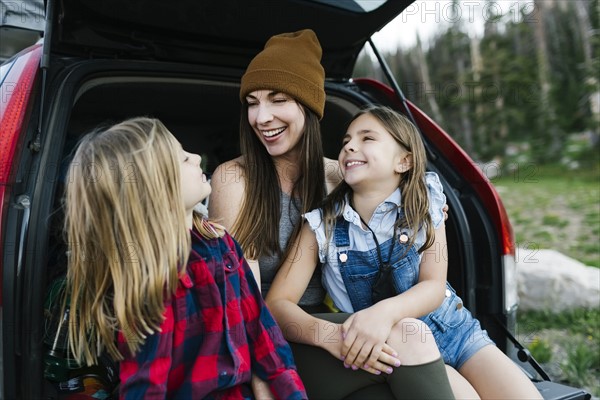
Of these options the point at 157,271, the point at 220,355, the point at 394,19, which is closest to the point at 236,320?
the point at 220,355

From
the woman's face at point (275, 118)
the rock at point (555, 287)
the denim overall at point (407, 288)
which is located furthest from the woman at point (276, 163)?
the rock at point (555, 287)

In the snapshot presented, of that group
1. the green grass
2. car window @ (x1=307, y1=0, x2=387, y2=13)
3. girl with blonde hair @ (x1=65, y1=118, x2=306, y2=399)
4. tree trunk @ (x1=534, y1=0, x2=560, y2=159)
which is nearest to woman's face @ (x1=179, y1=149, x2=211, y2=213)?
girl with blonde hair @ (x1=65, y1=118, x2=306, y2=399)

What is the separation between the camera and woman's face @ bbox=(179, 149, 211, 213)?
4.76ft

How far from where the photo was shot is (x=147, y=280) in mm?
1334

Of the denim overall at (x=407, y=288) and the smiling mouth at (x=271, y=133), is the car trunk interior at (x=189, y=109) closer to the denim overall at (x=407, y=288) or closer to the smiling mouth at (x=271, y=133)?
the denim overall at (x=407, y=288)

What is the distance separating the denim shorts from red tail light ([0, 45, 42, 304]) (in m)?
1.31

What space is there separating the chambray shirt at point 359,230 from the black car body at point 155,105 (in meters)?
0.26

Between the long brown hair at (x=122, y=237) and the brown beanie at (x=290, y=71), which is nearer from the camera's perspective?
the long brown hair at (x=122, y=237)

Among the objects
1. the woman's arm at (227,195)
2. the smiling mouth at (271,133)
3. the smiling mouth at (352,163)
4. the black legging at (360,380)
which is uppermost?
the smiling mouth at (271,133)

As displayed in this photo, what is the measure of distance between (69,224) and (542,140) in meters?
22.7

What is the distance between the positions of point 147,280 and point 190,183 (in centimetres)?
28

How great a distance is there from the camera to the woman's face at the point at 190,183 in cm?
145

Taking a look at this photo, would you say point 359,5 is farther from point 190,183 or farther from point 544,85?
point 544,85

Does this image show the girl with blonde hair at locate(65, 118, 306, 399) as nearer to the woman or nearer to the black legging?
the black legging
